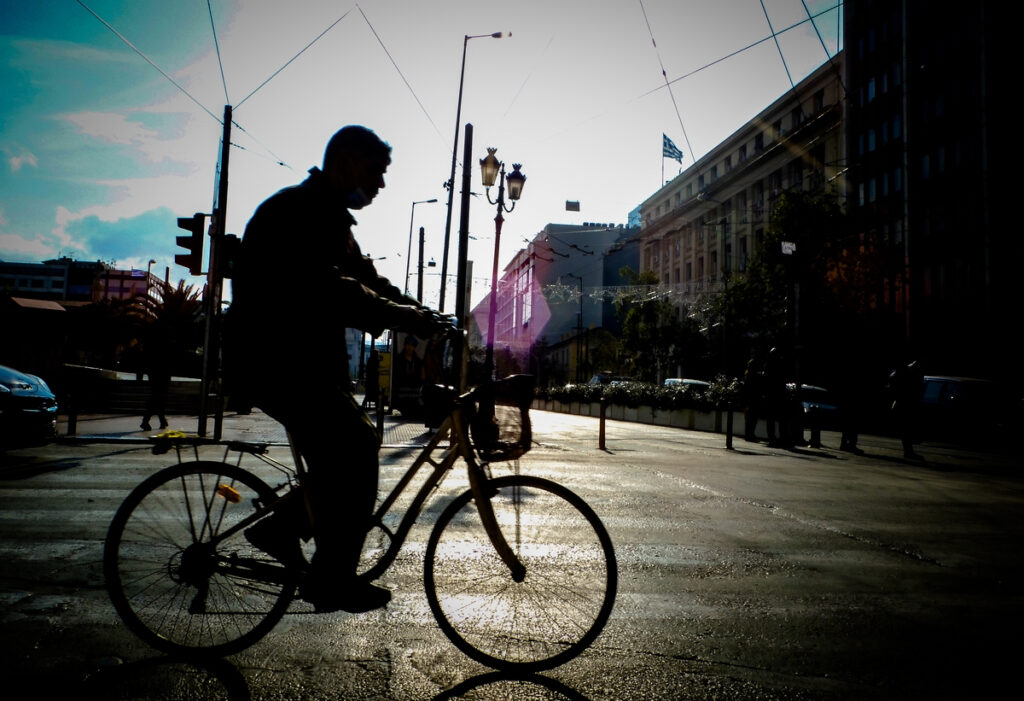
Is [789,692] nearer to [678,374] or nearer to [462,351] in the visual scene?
[462,351]

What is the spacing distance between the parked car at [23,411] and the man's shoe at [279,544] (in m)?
7.35

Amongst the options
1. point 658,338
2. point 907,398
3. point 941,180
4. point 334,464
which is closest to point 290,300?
point 334,464

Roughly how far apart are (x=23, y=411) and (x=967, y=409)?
74.7 feet

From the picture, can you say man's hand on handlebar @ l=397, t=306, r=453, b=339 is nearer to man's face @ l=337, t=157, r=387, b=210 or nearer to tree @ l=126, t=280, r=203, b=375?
man's face @ l=337, t=157, r=387, b=210

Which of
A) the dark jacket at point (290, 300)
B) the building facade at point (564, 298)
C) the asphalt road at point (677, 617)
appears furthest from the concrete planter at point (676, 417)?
the building facade at point (564, 298)

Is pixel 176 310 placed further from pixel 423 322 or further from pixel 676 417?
pixel 423 322

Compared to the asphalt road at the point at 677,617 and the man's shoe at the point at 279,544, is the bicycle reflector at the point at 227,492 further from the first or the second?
the asphalt road at the point at 677,617

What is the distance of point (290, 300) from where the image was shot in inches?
112

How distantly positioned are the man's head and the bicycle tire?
4.16ft

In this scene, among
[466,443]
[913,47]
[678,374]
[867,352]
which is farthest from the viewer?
[678,374]

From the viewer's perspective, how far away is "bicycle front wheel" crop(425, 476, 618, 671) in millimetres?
2986

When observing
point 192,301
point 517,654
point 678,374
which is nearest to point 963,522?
point 517,654

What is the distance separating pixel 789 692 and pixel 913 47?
5048 centimetres

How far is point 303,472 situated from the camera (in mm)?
2990
